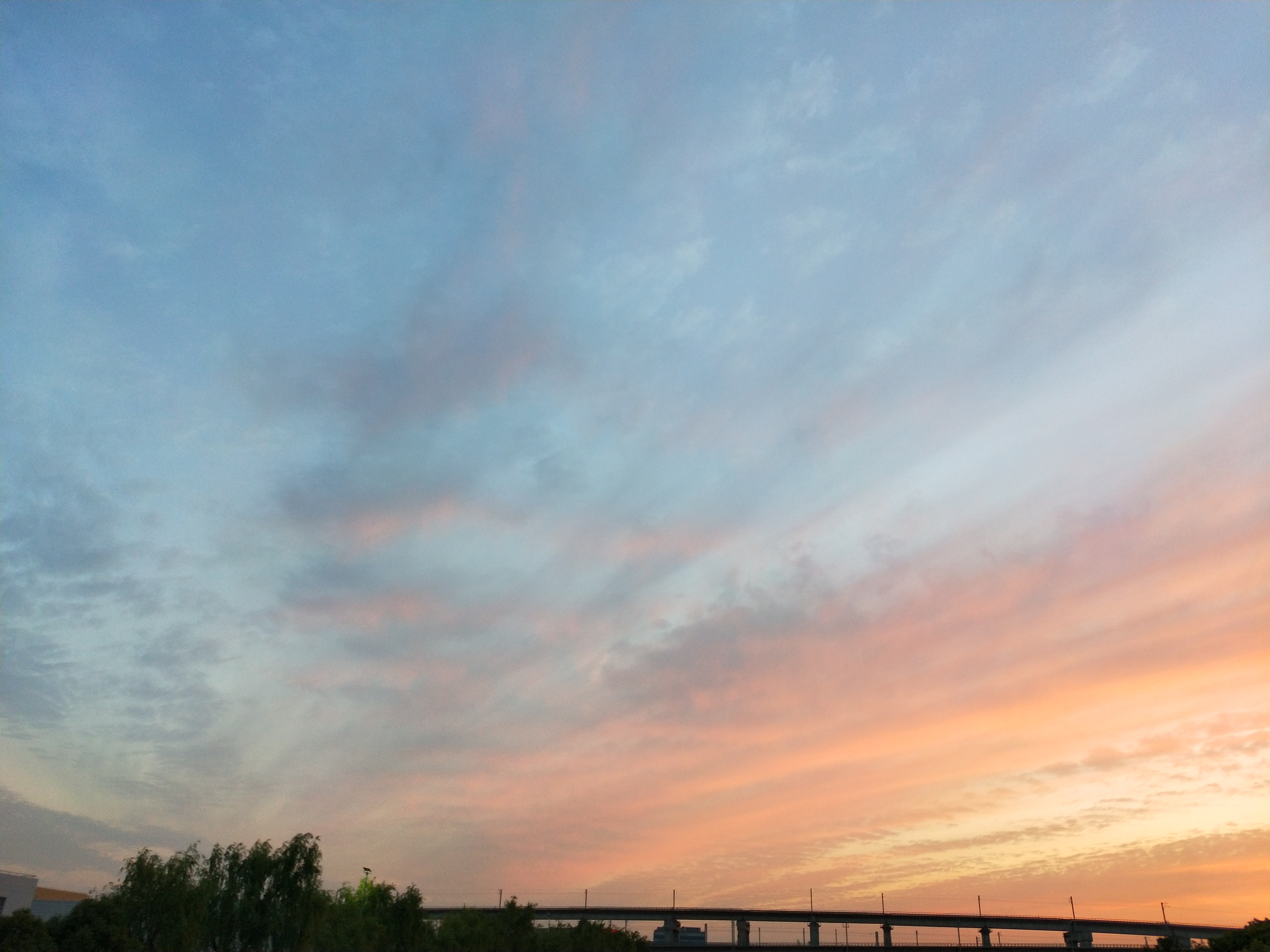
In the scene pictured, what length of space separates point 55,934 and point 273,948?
17.4 metres

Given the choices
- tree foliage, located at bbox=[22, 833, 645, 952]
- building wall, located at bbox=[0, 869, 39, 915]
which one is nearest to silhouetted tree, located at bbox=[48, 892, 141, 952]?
tree foliage, located at bbox=[22, 833, 645, 952]

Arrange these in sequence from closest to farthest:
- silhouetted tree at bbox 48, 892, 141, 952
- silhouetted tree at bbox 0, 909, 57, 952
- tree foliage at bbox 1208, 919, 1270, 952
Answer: silhouetted tree at bbox 0, 909, 57, 952 < silhouetted tree at bbox 48, 892, 141, 952 < tree foliage at bbox 1208, 919, 1270, 952

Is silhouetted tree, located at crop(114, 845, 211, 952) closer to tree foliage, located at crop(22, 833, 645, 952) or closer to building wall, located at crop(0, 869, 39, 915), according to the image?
tree foliage, located at crop(22, 833, 645, 952)

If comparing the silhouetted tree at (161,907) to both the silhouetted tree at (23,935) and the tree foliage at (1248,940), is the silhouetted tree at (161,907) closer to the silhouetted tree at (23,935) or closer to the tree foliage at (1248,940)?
the silhouetted tree at (23,935)

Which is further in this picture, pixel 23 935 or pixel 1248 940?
pixel 1248 940

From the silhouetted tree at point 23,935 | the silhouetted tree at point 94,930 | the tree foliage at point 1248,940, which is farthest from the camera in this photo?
the tree foliage at point 1248,940

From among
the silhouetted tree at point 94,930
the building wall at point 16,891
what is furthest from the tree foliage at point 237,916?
the building wall at point 16,891

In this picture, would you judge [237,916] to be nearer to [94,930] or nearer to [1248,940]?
[94,930]

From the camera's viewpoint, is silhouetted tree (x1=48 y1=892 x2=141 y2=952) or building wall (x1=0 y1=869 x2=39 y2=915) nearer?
silhouetted tree (x1=48 y1=892 x2=141 y2=952)

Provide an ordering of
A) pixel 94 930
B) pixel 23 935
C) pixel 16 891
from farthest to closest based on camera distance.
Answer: pixel 16 891 → pixel 94 930 → pixel 23 935

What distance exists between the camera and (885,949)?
199625mm

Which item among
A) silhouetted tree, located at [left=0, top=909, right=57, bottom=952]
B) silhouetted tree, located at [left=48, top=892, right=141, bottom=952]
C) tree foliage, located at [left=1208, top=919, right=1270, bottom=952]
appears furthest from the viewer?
tree foliage, located at [left=1208, top=919, right=1270, bottom=952]

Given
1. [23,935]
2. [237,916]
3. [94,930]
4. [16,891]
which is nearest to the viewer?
[23,935]

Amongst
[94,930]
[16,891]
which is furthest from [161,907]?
[16,891]
